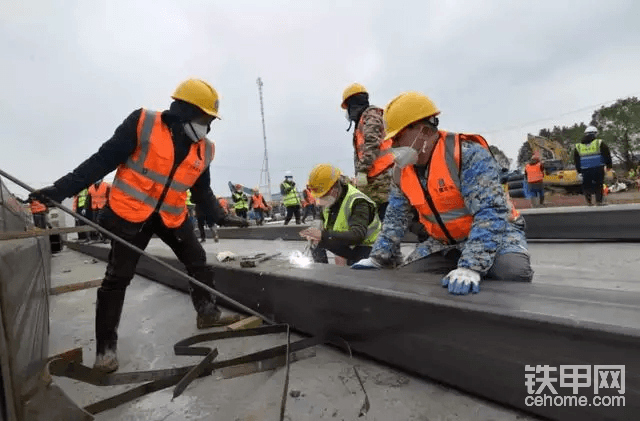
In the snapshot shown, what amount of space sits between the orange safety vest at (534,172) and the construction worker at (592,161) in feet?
9.14

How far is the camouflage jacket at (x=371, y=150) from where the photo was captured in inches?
130

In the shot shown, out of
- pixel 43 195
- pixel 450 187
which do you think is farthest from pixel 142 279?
pixel 450 187

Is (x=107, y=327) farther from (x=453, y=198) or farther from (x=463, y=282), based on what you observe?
(x=453, y=198)

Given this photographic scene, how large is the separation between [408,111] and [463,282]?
960 mm

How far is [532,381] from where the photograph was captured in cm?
126

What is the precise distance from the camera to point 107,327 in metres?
2.10

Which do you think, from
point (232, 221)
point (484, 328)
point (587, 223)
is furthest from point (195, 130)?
point (587, 223)

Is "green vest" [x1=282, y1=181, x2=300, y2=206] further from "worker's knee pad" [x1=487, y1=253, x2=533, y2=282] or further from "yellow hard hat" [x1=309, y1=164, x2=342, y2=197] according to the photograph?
"worker's knee pad" [x1=487, y1=253, x2=533, y2=282]

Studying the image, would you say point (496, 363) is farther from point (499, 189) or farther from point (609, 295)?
point (499, 189)

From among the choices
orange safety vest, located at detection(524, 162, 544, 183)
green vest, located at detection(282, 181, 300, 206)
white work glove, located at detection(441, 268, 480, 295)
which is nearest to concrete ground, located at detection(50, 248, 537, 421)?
white work glove, located at detection(441, 268, 480, 295)

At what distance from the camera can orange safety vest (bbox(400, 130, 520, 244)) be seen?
1964mm

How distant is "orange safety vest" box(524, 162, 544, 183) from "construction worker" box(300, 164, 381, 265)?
29.4 feet

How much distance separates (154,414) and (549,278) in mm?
2957

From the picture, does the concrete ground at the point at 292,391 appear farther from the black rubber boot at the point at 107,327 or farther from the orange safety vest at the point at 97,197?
the orange safety vest at the point at 97,197
